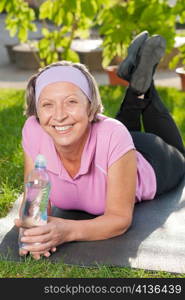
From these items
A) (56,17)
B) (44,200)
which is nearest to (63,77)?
(44,200)

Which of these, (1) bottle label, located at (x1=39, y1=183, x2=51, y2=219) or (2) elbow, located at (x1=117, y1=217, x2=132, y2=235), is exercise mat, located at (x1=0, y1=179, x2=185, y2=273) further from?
(1) bottle label, located at (x1=39, y1=183, x2=51, y2=219)

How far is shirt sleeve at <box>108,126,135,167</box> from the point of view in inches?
131

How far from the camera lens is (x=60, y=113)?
319 centimetres

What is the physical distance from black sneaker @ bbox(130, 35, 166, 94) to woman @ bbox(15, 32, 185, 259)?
76 cm

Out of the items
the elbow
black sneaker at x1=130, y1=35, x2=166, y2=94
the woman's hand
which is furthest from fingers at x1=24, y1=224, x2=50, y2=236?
black sneaker at x1=130, y1=35, x2=166, y2=94

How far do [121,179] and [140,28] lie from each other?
4.07 m

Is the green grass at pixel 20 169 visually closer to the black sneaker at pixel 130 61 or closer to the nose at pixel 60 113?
the nose at pixel 60 113

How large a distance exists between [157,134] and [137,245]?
55.0 inches

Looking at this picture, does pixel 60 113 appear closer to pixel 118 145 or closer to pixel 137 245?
pixel 118 145

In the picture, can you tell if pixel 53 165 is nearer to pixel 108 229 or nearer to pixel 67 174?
pixel 67 174

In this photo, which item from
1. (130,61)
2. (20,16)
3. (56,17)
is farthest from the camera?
(20,16)

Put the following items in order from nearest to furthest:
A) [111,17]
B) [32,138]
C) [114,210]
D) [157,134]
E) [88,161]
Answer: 1. [114,210]
2. [88,161]
3. [32,138]
4. [157,134]
5. [111,17]

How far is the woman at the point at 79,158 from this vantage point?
3213 millimetres

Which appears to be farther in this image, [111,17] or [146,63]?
[111,17]
